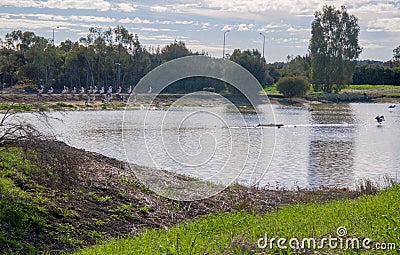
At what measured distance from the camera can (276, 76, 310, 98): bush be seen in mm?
83338

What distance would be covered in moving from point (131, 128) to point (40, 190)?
28587 mm

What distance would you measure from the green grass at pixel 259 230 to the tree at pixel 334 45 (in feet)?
271

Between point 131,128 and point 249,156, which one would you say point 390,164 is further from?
point 131,128

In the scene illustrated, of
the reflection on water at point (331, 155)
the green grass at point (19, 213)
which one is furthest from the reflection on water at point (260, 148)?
the green grass at point (19, 213)

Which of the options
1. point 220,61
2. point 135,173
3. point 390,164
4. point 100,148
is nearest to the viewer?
point 135,173

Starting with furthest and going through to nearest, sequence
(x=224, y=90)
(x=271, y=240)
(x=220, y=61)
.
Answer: (x=224, y=90)
(x=220, y=61)
(x=271, y=240)

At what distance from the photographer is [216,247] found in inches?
346

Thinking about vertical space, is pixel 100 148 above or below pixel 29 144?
below

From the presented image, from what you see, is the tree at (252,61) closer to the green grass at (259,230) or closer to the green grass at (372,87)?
the green grass at (372,87)

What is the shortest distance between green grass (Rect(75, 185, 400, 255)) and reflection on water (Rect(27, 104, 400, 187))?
289 inches

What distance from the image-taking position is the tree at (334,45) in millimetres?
93312

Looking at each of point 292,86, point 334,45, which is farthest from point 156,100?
point 334,45

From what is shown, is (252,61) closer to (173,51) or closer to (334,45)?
(173,51)

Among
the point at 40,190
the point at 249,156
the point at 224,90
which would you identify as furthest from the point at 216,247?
the point at 224,90
